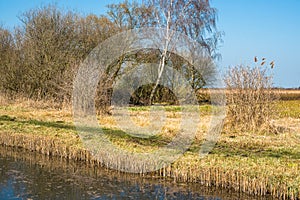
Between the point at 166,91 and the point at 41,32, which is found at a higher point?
the point at 41,32

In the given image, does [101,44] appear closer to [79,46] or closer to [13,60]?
[79,46]

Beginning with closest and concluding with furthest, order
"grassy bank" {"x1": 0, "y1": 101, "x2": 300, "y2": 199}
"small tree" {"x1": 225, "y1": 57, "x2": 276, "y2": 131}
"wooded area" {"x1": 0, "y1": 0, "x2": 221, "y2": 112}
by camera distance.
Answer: "grassy bank" {"x1": 0, "y1": 101, "x2": 300, "y2": 199}, "small tree" {"x1": 225, "y1": 57, "x2": 276, "y2": 131}, "wooded area" {"x1": 0, "y1": 0, "x2": 221, "y2": 112}

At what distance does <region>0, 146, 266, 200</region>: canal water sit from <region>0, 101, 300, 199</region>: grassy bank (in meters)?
0.33

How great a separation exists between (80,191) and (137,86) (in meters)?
18.9

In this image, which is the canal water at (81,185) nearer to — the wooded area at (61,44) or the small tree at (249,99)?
the small tree at (249,99)

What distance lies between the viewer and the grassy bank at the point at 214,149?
7.95 meters

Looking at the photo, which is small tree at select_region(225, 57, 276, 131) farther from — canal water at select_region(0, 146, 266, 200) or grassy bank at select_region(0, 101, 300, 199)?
canal water at select_region(0, 146, 266, 200)

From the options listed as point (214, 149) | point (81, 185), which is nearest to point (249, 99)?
point (214, 149)

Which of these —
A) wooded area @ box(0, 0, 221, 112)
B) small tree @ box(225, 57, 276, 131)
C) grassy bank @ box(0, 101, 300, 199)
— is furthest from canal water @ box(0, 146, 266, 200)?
wooded area @ box(0, 0, 221, 112)

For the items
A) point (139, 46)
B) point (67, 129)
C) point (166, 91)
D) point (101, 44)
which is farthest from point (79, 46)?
point (67, 129)

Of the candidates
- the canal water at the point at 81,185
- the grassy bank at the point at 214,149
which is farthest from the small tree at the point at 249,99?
the canal water at the point at 81,185

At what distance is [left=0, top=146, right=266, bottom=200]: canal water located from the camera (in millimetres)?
7840

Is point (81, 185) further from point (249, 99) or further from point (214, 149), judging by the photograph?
point (249, 99)

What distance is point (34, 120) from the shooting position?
15.9 m
